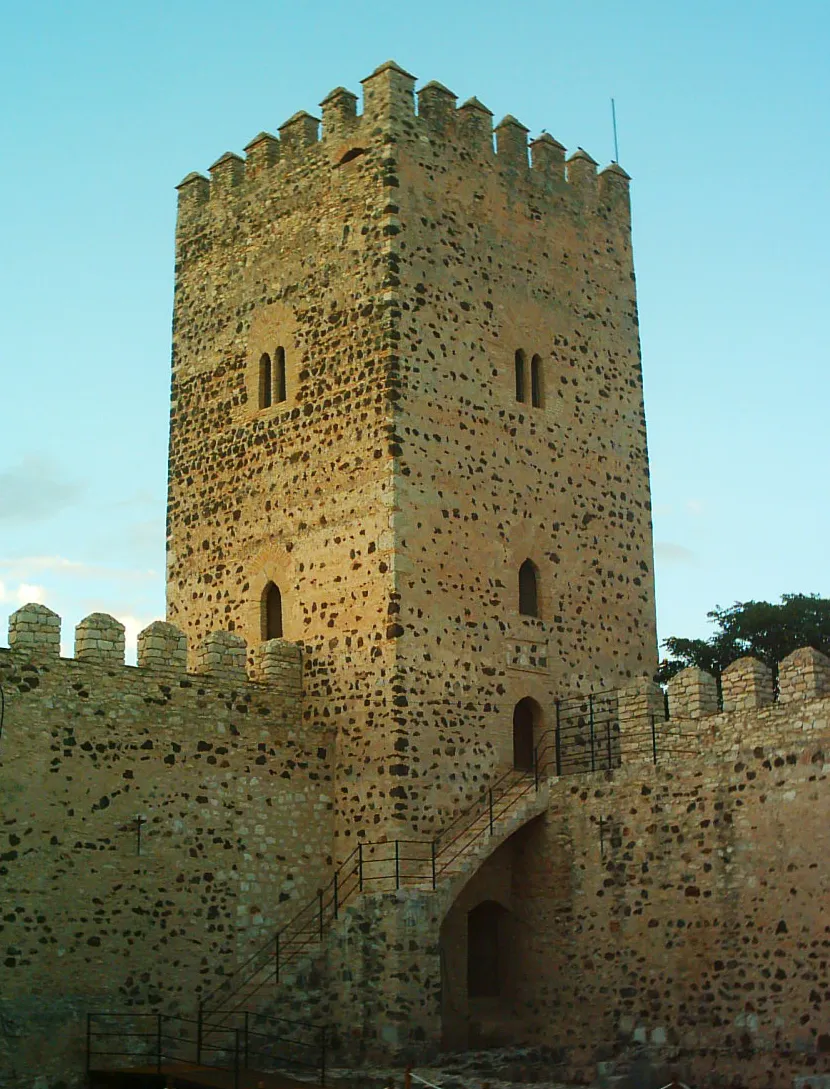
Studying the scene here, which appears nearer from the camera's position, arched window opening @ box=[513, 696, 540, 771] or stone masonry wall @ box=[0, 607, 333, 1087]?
stone masonry wall @ box=[0, 607, 333, 1087]

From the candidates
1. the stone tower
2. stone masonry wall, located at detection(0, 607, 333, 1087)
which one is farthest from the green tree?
stone masonry wall, located at detection(0, 607, 333, 1087)

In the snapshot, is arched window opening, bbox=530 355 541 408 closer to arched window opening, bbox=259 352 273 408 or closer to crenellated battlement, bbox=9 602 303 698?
arched window opening, bbox=259 352 273 408

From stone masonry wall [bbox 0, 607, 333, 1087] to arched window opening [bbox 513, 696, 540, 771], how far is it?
271cm

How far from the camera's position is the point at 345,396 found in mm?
22062

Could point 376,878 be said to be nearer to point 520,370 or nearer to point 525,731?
point 525,731

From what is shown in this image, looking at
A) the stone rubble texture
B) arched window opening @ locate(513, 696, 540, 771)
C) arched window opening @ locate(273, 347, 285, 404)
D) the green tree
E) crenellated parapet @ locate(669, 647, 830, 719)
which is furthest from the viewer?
the green tree

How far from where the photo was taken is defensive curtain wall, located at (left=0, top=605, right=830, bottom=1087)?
18.0 m

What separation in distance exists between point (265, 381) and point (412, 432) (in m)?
3.02

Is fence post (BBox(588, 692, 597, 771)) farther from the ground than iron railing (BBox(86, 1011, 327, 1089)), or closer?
farther from the ground

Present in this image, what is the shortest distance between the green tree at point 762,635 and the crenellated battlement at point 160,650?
31.1 feet

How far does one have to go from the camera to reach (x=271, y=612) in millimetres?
22797

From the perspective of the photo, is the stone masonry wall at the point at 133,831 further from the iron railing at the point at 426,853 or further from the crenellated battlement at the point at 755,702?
the crenellated battlement at the point at 755,702

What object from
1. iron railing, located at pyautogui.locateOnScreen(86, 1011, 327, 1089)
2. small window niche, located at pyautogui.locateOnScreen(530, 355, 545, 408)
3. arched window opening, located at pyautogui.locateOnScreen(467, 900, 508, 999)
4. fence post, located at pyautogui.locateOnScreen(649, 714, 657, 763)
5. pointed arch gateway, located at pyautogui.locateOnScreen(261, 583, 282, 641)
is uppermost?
small window niche, located at pyautogui.locateOnScreen(530, 355, 545, 408)

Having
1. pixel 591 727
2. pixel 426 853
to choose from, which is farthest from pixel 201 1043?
pixel 591 727
